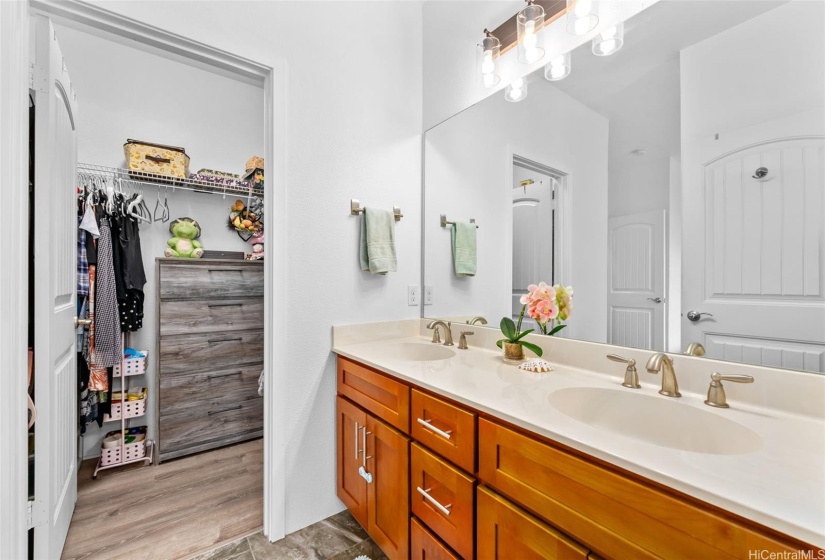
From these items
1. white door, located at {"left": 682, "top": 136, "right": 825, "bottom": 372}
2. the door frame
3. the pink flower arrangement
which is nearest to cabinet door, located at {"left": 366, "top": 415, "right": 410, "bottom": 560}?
the door frame

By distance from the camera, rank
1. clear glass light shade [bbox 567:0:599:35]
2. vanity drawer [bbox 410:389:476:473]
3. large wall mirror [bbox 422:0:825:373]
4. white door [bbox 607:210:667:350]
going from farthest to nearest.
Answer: clear glass light shade [bbox 567:0:599:35] → white door [bbox 607:210:667:350] → vanity drawer [bbox 410:389:476:473] → large wall mirror [bbox 422:0:825:373]

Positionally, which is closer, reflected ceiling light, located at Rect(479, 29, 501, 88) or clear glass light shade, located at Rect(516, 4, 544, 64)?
clear glass light shade, located at Rect(516, 4, 544, 64)

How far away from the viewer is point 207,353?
2312 mm

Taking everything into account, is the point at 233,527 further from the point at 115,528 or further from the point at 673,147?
the point at 673,147

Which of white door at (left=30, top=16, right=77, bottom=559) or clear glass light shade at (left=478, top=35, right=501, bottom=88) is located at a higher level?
clear glass light shade at (left=478, top=35, right=501, bottom=88)

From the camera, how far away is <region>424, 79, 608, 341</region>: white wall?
1257 millimetres

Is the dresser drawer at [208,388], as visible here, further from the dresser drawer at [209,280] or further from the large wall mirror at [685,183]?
the large wall mirror at [685,183]

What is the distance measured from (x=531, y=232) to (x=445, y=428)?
92 cm

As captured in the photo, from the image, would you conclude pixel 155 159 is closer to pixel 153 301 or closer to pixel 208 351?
pixel 153 301

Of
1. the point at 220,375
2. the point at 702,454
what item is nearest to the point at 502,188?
the point at 702,454

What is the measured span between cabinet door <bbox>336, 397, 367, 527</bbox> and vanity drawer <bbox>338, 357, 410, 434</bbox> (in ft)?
0.21

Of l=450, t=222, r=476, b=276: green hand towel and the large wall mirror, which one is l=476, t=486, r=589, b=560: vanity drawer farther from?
l=450, t=222, r=476, b=276: green hand towel

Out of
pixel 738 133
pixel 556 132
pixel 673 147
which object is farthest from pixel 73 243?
pixel 738 133

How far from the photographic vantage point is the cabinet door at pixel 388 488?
1.17 metres
